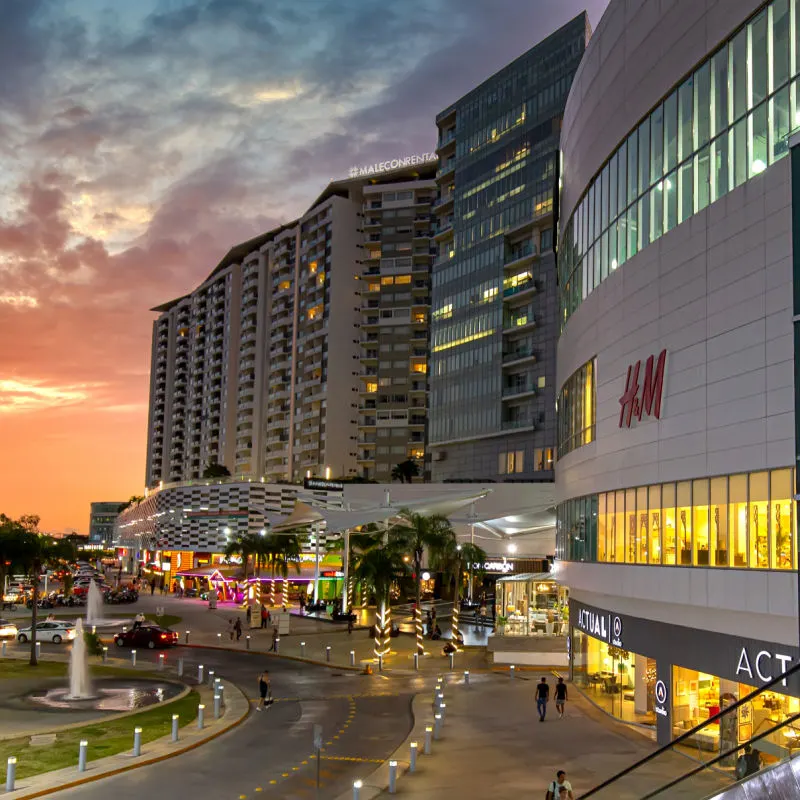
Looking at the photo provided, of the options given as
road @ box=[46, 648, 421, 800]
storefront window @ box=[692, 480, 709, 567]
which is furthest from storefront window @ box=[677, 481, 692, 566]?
road @ box=[46, 648, 421, 800]

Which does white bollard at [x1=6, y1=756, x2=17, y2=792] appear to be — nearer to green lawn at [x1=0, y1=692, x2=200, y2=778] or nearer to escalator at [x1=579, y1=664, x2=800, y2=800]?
green lawn at [x1=0, y1=692, x2=200, y2=778]

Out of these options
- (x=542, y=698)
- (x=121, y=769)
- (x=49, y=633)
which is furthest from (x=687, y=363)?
(x=49, y=633)

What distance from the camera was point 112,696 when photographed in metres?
37.9

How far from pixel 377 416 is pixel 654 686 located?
120 m

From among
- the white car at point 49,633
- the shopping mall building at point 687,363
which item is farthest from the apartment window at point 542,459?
the shopping mall building at point 687,363

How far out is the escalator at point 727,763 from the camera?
35.0 feet

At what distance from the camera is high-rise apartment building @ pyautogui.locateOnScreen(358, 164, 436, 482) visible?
487ft

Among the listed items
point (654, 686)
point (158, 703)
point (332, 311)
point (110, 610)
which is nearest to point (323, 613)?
point (110, 610)

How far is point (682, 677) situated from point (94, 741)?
17.8m

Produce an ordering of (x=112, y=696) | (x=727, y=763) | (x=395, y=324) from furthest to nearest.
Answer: (x=395, y=324) → (x=112, y=696) → (x=727, y=763)

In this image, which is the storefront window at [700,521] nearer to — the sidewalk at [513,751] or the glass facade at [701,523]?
the glass facade at [701,523]

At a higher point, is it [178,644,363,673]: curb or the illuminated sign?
the illuminated sign

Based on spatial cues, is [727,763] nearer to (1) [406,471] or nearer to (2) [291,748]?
(2) [291,748]

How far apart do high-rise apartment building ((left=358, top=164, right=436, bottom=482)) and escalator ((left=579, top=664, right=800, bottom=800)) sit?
5187 inches
